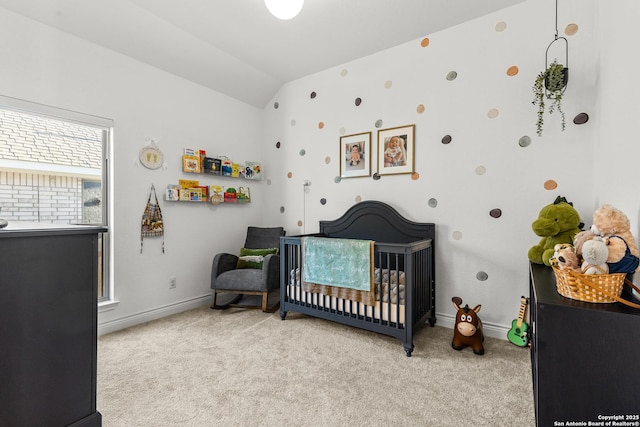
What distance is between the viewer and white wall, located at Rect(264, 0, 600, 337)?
2.04 metres

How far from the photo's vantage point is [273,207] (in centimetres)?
366

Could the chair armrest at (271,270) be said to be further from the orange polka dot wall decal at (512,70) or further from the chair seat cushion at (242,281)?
the orange polka dot wall decal at (512,70)

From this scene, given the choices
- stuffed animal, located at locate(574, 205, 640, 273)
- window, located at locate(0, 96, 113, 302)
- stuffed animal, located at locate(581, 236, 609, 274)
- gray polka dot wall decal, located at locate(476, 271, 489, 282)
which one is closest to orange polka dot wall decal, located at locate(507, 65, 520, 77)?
gray polka dot wall decal, located at locate(476, 271, 489, 282)

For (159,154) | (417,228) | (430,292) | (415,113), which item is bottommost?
(430,292)

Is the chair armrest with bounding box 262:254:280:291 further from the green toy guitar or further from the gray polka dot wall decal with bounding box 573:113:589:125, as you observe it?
the gray polka dot wall decal with bounding box 573:113:589:125

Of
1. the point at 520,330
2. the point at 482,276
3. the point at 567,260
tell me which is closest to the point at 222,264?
the point at 482,276

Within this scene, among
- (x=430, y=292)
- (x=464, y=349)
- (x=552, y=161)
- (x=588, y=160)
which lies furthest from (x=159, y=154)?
(x=588, y=160)

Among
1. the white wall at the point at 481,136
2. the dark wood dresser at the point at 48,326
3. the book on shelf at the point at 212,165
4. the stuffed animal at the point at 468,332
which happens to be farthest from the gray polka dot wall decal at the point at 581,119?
the book on shelf at the point at 212,165

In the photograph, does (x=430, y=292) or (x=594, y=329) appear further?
(x=430, y=292)

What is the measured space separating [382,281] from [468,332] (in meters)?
0.67

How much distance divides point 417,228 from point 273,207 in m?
1.80

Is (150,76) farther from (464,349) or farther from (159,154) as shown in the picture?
(464,349)

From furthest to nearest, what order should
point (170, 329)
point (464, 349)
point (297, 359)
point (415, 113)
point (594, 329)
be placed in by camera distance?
point (415, 113) → point (170, 329) → point (464, 349) → point (297, 359) → point (594, 329)

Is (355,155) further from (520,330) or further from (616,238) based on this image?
(616,238)
